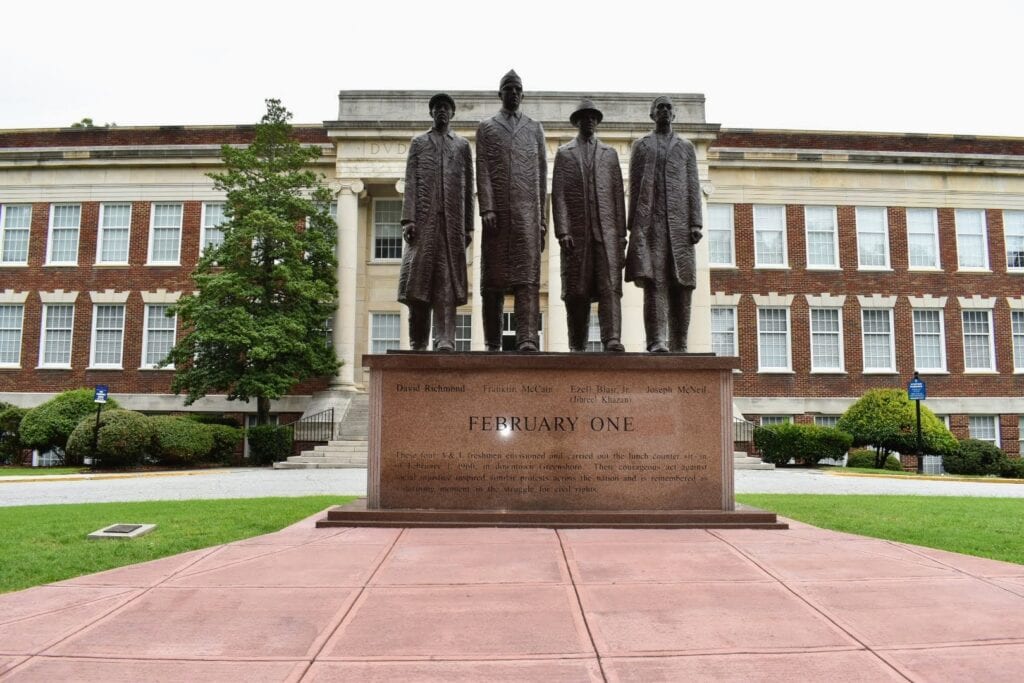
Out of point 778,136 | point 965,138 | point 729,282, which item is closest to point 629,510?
point 729,282

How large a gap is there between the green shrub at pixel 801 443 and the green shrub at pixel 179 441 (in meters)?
17.3

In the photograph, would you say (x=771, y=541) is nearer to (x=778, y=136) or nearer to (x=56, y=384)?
(x=778, y=136)

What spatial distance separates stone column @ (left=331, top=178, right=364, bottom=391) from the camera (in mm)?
27438

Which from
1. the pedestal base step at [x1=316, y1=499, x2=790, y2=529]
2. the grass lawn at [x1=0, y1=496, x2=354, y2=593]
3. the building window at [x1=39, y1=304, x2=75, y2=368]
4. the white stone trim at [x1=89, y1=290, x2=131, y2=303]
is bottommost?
the grass lawn at [x1=0, y1=496, x2=354, y2=593]

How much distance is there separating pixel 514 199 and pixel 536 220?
35 cm

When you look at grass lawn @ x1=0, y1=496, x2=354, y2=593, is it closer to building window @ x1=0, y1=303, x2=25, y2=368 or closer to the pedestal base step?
the pedestal base step

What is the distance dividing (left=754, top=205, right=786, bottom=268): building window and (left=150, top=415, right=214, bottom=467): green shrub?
21113 millimetres

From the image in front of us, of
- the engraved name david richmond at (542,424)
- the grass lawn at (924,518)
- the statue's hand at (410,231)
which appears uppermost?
the statue's hand at (410,231)

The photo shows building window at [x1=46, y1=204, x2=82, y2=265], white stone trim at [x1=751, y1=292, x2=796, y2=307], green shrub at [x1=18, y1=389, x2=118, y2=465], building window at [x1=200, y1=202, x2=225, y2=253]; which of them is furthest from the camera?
building window at [x1=46, y1=204, x2=82, y2=265]

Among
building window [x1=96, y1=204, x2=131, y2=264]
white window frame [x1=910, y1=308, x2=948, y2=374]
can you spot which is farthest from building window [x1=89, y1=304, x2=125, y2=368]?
white window frame [x1=910, y1=308, x2=948, y2=374]

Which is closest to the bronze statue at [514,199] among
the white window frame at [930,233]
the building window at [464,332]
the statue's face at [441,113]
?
the statue's face at [441,113]

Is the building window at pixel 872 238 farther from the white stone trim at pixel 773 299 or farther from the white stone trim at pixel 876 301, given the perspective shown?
the white stone trim at pixel 773 299

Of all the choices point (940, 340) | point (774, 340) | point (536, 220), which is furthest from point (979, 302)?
point (536, 220)

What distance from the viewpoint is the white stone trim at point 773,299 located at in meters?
29.7
